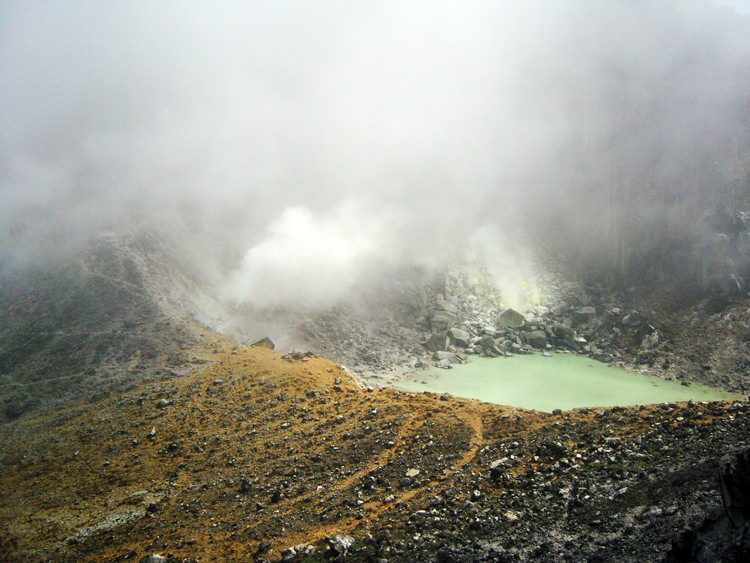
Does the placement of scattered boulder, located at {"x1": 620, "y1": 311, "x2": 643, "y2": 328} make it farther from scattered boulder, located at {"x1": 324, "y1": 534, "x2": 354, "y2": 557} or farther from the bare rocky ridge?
scattered boulder, located at {"x1": 324, "y1": 534, "x2": 354, "y2": 557}

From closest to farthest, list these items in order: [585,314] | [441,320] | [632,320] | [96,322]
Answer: [96,322] → [632,320] → [441,320] → [585,314]

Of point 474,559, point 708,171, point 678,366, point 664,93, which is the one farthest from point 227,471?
point 664,93

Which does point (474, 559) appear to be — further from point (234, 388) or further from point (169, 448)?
point (234, 388)

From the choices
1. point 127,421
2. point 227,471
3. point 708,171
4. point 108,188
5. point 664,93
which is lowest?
point 227,471

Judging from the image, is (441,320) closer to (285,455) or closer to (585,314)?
(585,314)

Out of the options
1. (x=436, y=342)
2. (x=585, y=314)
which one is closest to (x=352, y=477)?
(x=436, y=342)

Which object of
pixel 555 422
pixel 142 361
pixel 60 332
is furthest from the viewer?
pixel 60 332

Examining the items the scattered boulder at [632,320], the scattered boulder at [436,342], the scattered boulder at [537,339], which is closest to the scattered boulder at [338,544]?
the scattered boulder at [436,342]
